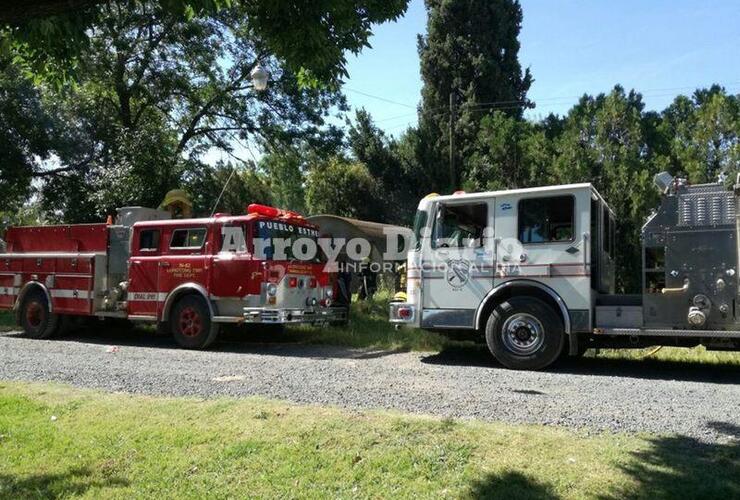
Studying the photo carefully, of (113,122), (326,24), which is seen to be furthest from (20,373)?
(113,122)

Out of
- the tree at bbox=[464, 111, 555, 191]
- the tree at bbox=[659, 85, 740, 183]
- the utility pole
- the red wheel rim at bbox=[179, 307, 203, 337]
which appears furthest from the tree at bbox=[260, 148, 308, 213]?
the tree at bbox=[659, 85, 740, 183]

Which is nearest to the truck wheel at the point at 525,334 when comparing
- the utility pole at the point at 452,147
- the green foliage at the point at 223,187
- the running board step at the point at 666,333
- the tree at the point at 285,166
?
the running board step at the point at 666,333

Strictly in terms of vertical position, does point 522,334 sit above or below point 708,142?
below

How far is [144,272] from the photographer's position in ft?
38.9

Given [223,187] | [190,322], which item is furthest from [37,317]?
[223,187]

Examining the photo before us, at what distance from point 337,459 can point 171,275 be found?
7.58 meters

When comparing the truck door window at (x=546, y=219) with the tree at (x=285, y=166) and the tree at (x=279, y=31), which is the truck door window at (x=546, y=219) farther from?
the tree at (x=285, y=166)

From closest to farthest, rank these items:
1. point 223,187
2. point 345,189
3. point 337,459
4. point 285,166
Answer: point 337,459
point 223,187
point 285,166
point 345,189

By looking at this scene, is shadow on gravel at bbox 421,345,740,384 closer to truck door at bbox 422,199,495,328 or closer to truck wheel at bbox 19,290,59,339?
truck door at bbox 422,199,495,328

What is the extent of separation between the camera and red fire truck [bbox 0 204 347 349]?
10867mm

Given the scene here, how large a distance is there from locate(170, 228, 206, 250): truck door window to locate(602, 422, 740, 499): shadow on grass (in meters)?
8.32

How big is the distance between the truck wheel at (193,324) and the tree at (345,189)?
12233 millimetres

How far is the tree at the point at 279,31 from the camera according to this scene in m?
4.92

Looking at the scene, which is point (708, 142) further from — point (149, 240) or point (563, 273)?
point (149, 240)
